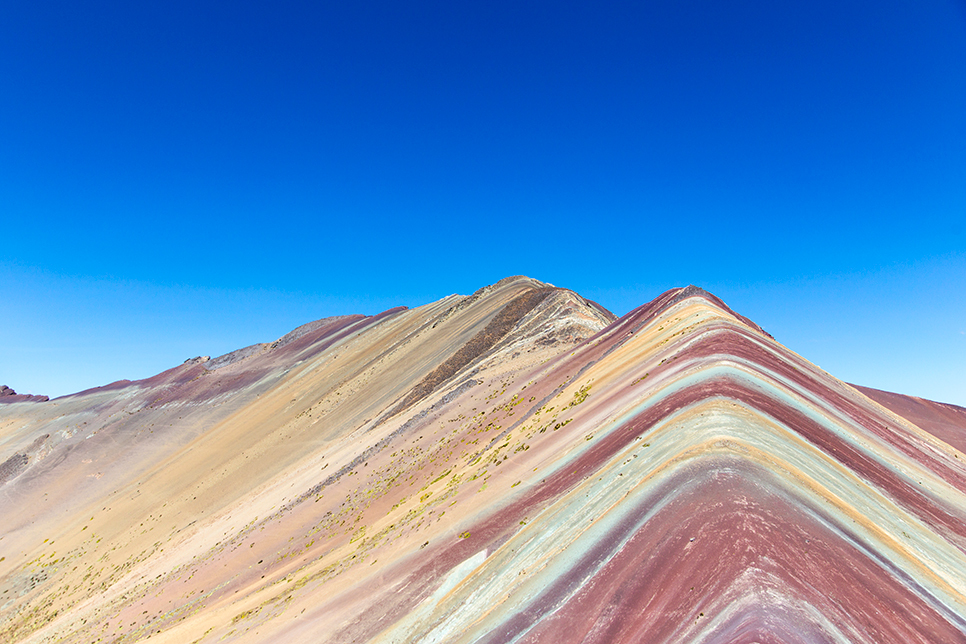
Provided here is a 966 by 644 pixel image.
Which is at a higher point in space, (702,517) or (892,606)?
(702,517)

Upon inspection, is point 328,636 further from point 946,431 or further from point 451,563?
point 946,431

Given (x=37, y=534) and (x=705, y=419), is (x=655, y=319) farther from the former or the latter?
(x=37, y=534)

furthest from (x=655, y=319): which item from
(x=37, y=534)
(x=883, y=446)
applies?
(x=37, y=534)

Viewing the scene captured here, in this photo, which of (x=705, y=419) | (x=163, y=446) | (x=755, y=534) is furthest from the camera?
(x=163, y=446)

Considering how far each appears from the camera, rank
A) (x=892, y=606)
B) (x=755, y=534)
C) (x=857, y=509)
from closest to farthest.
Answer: (x=892, y=606) < (x=755, y=534) < (x=857, y=509)

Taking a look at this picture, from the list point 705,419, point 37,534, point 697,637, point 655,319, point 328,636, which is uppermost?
point 655,319

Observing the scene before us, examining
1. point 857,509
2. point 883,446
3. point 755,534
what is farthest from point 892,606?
point 883,446

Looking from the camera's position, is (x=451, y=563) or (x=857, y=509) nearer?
(x=857, y=509)
